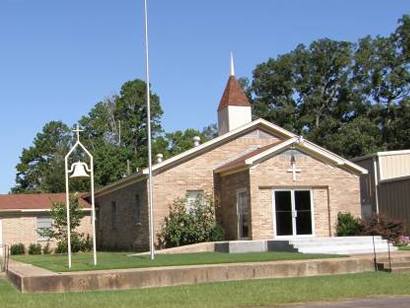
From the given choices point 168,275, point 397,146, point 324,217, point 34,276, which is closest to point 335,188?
point 324,217

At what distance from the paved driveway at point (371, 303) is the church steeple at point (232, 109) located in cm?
2139

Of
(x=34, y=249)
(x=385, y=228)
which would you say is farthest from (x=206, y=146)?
(x=34, y=249)

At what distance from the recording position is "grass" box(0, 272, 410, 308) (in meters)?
14.5

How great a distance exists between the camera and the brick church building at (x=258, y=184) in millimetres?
28547

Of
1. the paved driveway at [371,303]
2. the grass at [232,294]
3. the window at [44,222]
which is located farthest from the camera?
the window at [44,222]

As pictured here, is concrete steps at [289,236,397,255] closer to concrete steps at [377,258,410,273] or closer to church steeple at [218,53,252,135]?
concrete steps at [377,258,410,273]

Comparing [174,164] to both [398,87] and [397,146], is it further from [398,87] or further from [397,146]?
[398,87]

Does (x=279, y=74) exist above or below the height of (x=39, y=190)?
above

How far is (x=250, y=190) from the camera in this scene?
93.1ft

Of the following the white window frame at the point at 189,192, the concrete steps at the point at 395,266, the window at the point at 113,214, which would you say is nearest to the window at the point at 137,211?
the white window frame at the point at 189,192

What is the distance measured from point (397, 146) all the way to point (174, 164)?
3165cm

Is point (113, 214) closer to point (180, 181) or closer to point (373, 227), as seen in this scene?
point (180, 181)

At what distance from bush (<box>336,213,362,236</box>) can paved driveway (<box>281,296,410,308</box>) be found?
47.3ft

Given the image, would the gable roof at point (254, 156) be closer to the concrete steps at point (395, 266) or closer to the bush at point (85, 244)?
the bush at point (85, 244)
